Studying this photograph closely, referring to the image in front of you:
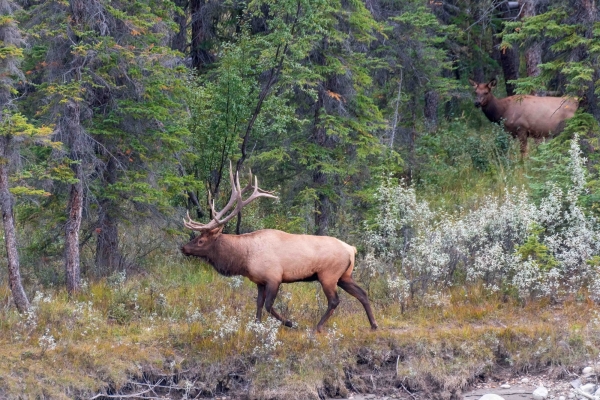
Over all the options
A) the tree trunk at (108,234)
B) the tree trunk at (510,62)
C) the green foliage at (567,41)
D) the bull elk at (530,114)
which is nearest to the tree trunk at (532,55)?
the bull elk at (530,114)

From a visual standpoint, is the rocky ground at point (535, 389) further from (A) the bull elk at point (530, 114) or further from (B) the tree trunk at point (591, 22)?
(A) the bull elk at point (530, 114)

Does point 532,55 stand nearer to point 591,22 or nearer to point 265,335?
point 591,22

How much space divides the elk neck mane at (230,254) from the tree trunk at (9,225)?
269 cm

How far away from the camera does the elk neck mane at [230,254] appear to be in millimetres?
11742

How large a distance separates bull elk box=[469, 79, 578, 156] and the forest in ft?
6.39

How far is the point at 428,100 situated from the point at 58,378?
1283cm

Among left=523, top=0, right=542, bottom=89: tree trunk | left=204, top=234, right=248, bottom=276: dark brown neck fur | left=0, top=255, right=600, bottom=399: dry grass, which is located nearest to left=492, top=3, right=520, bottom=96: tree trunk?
left=523, top=0, right=542, bottom=89: tree trunk

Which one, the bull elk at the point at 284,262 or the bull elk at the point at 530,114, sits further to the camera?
the bull elk at the point at 530,114

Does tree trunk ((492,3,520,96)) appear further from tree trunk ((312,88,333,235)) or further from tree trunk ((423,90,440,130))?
tree trunk ((312,88,333,235))

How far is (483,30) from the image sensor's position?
2072 cm

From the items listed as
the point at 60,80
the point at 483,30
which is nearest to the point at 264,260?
the point at 60,80

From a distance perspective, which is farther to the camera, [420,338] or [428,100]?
[428,100]

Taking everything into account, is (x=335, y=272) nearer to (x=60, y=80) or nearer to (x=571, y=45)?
(x=60, y=80)

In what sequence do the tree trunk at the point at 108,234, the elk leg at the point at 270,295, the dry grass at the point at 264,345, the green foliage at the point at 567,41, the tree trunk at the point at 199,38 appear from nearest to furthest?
the dry grass at the point at 264,345 < the elk leg at the point at 270,295 < the tree trunk at the point at 108,234 < the green foliage at the point at 567,41 < the tree trunk at the point at 199,38
